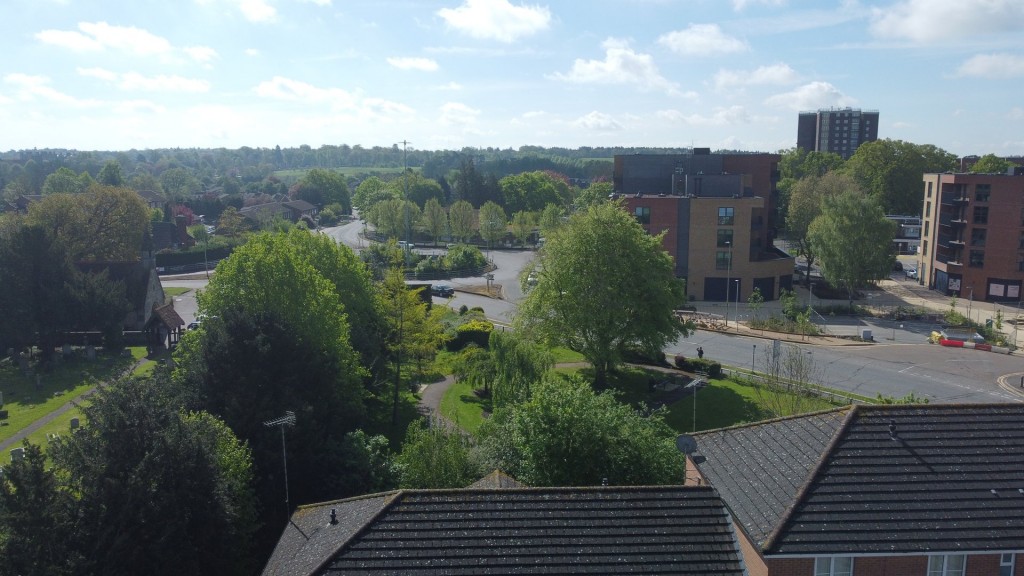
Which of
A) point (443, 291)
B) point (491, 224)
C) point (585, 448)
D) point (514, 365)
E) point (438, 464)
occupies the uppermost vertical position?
point (491, 224)

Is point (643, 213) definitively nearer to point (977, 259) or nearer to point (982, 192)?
point (982, 192)

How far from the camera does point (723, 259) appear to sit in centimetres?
7294

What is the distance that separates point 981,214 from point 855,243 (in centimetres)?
1439

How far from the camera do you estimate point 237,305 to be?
108ft

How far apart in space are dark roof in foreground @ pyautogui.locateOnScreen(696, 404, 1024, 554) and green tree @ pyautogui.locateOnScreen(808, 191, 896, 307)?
54866 mm

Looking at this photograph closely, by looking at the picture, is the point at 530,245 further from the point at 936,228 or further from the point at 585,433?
the point at 585,433

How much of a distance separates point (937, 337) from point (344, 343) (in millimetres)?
44715

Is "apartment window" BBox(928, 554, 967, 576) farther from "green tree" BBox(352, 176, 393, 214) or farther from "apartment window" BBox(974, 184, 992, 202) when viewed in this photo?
"green tree" BBox(352, 176, 393, 214)

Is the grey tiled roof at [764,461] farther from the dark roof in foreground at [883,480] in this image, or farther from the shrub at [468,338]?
the shrub at [468,338]

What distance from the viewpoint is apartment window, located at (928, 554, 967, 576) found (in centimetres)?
1554

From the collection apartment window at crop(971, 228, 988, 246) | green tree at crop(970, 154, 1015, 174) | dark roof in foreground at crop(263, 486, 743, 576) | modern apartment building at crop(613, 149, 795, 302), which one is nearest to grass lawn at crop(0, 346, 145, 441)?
dark roof in foreground at crop(263, 486, 743, 576)

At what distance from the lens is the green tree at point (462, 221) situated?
110 m

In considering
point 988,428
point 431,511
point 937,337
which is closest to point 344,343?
point 431,511

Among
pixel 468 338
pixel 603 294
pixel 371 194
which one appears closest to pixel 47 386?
pixel 468 338
